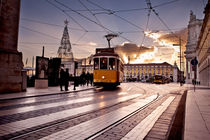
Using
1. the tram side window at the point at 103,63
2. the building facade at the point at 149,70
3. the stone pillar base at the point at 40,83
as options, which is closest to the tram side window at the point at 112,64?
the tram side window at the point at 103,63

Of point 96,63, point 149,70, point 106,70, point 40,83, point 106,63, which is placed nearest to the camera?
point 106,70

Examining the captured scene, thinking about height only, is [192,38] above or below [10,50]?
above

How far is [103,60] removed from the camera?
621 inches

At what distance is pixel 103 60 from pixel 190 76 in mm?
57784

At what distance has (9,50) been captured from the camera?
11469 millimetres

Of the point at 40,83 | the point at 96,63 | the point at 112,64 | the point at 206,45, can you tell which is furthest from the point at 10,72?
the point at 206,45

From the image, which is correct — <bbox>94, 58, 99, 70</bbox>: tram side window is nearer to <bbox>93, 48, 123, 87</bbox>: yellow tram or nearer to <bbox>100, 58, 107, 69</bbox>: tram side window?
<bbox>93, 48, 123, 87</bbox>: yellow tram

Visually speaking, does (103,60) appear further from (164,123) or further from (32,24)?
(164,123)

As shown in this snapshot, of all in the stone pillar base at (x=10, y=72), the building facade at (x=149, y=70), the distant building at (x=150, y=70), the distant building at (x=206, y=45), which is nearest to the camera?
the stone pillar base at (x=10, y=72)

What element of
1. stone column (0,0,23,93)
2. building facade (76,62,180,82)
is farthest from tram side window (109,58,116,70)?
building facade (76,62,180,82)

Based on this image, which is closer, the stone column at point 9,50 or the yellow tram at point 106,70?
the stone column at point 9,50

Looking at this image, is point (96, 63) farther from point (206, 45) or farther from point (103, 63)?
point (206, 45)

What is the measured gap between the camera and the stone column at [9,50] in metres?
11.1

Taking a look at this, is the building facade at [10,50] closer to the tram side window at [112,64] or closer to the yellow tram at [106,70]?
the yellow tram at [106,70]
